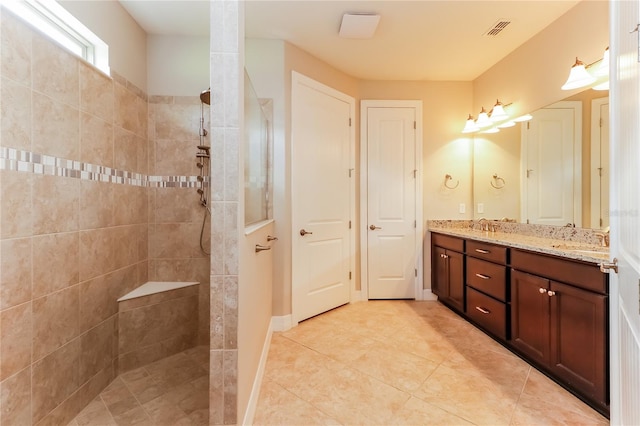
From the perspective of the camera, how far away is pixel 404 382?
68.9 inches

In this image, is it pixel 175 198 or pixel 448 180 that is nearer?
pixel 175 198

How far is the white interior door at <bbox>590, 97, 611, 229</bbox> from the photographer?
6.03 ft

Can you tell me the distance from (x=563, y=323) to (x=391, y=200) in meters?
1.97

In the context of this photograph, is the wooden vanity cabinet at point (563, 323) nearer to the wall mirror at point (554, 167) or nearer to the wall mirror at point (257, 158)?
the wall mirror at point (554, 167)

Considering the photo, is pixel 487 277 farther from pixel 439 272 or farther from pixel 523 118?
pixel 523 118

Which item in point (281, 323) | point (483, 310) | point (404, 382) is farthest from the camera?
point (281, 323)

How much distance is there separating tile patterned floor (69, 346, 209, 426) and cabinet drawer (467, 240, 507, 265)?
7.59ft

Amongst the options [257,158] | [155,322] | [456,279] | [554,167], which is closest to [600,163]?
[554,167]

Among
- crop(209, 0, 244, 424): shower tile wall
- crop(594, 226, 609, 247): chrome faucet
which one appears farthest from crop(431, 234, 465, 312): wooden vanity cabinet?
crop(209, 0, 244, 424): shower tile wall

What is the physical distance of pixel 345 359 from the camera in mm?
2023

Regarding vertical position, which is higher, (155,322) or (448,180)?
(448,180)

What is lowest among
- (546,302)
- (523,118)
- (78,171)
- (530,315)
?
(530,315)

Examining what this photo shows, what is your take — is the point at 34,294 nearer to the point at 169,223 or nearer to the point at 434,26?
the point at 169,223

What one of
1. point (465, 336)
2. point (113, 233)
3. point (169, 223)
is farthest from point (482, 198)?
point (113, 233)
